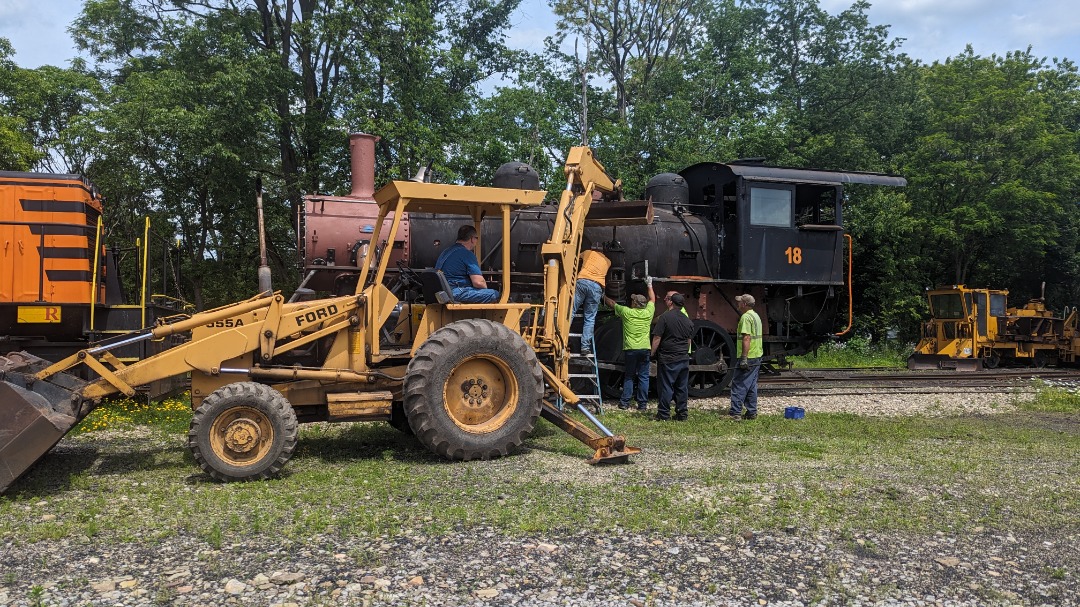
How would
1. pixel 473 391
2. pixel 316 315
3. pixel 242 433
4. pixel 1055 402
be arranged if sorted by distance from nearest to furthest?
pixel 242 433
pixel 316 315
pixel 473 391
pixel 1055 402

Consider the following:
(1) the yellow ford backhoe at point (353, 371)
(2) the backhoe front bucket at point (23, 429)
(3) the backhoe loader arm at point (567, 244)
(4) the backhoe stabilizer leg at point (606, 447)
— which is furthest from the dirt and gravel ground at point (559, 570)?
(3) the backhoe loader arm at point (567, 244)

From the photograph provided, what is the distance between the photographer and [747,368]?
9.42 m

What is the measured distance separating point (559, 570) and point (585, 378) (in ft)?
20.7

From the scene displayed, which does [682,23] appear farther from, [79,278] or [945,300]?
[79,278]

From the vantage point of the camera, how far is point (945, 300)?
19516mm

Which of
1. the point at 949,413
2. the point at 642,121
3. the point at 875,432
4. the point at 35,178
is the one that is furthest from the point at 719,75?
the point at 35,178

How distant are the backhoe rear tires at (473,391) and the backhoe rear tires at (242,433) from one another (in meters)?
1.05

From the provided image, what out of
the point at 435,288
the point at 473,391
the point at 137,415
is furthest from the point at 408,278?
the point at 137,415

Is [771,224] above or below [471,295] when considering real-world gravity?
above

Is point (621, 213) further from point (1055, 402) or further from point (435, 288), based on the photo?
point (1055, 402)

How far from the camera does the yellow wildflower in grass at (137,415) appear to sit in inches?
320

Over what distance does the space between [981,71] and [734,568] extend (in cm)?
2650

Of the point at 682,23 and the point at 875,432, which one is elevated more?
the point at 682,23

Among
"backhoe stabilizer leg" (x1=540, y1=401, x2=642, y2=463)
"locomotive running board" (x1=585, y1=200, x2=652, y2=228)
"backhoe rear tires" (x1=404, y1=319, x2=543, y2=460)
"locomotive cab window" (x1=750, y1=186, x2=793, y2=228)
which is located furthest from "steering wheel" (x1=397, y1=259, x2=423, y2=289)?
"locomotive cab window" (x1=750, y1=186, x2=793, y2=228)
